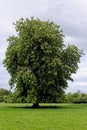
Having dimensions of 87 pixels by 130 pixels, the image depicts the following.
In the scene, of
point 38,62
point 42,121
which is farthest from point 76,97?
point 42,121

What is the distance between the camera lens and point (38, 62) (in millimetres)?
60031

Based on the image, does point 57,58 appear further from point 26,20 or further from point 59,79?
point 26,20

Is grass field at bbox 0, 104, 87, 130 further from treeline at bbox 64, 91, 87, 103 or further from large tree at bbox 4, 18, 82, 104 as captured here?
treeline at bbox 64, 91, 87, 103

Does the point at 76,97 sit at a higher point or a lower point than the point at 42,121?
higher

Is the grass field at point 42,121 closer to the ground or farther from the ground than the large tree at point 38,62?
closer to the ground

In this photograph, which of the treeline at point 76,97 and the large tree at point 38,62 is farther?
the treeline at point 76,97

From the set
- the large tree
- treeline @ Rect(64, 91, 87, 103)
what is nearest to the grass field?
the large tree

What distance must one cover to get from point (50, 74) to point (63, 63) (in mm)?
5183

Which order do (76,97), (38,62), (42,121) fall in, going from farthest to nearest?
(76,97) < (38,62) < (42,121)

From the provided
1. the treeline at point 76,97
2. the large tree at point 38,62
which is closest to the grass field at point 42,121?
the large tree at point 38,62

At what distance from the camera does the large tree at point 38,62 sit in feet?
194

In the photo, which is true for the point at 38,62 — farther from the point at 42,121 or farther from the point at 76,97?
the point at 76,97

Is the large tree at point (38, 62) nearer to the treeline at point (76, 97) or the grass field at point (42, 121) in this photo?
the grass field at point (42, 121)

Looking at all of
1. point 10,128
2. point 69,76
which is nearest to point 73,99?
point 69,76
